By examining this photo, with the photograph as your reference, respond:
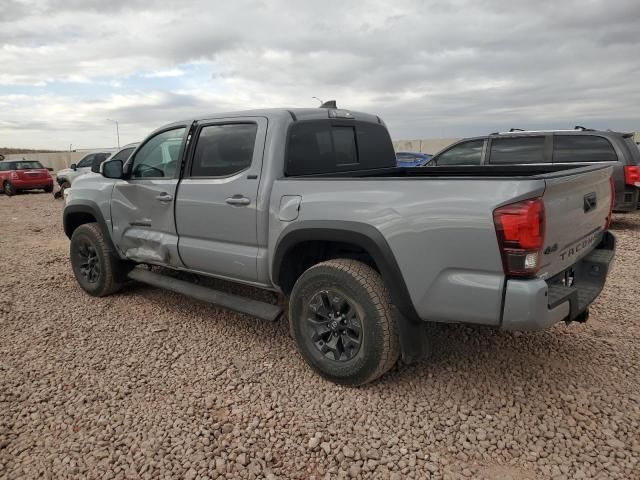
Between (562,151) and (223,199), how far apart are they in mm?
6728

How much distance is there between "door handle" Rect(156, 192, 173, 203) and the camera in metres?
4.02

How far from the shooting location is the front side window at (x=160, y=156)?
13.5ft

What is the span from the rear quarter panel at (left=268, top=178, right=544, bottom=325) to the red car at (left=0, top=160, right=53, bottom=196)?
19.3 metres

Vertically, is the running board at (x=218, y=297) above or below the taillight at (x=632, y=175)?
below

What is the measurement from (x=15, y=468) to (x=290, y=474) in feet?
4.63

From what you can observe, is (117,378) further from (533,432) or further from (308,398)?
(533,432)

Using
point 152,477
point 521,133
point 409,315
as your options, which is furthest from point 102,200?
point 521,133

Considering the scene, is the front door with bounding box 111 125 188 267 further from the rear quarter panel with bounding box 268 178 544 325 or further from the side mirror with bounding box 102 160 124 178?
the rear quarter panel with bounding box 268 178 544 325

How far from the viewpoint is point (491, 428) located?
2684mm

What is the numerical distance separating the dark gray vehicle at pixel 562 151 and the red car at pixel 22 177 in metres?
16.3

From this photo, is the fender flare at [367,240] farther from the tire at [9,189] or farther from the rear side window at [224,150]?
the tire at [9,189]

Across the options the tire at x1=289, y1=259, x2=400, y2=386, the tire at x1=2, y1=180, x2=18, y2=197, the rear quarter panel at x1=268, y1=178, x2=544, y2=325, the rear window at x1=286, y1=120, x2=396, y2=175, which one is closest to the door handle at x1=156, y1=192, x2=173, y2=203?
the rear window at x1=286, y1=120, x2=396, y2=175

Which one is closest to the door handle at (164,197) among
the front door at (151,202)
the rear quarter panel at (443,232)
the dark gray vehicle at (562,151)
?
the front door at (151,202)

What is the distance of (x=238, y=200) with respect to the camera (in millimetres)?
3467
